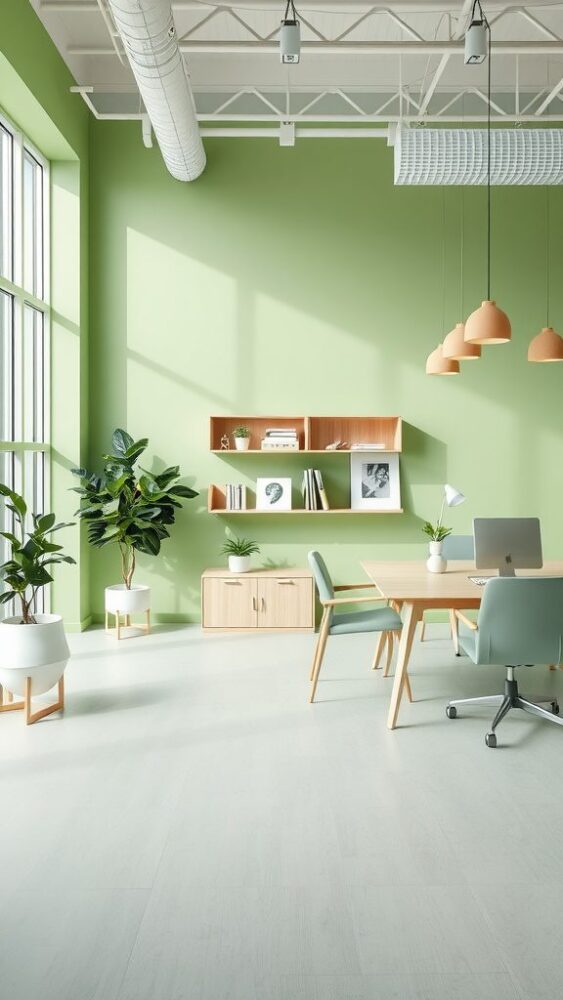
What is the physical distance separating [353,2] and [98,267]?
3.20 m

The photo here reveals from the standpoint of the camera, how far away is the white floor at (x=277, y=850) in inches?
90.5

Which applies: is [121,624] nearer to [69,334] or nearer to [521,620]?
[69,334]

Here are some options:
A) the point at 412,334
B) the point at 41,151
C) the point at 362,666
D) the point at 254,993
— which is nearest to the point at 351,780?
the point at 254,993

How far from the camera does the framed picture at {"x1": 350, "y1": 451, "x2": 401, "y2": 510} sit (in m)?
7.38

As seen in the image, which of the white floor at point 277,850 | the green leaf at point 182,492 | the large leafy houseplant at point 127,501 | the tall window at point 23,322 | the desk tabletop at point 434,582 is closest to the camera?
the white floor at point 277,850

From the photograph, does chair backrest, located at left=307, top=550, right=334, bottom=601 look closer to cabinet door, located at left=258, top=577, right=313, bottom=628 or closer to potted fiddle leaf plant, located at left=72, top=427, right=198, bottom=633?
cabinet door, located at left=258, top=577, right=313, bottom=628

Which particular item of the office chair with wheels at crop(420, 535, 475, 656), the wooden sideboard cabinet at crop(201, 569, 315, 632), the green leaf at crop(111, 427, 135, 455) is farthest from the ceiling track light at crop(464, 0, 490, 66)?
the wooden sideboard cabinet at crop(201, 569, 315, 632)

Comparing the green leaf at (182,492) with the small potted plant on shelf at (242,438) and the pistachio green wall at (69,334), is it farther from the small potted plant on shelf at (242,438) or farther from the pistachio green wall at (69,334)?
the pistachio green wall at (69,334)

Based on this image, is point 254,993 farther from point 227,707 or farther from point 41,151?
point 41,151

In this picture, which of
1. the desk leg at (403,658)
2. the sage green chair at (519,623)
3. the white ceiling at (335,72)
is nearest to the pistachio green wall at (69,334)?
the white ceiling at (335,72)

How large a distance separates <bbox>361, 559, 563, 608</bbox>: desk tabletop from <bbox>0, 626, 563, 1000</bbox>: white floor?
73 centimetres

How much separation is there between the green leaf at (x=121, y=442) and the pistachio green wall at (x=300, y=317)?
307 millimetres

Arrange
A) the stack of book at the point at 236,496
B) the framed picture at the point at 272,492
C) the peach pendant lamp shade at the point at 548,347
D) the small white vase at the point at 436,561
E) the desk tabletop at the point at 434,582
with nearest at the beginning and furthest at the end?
the desk tabletop at the point at 434,582 → the peach pendant lamp shade at the point at 548,347 → the small white vase at the point at 436,561 → the stack of book at the point at 236,496 → the framed picture at the point at 272,492

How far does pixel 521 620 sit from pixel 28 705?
2.71 meters
